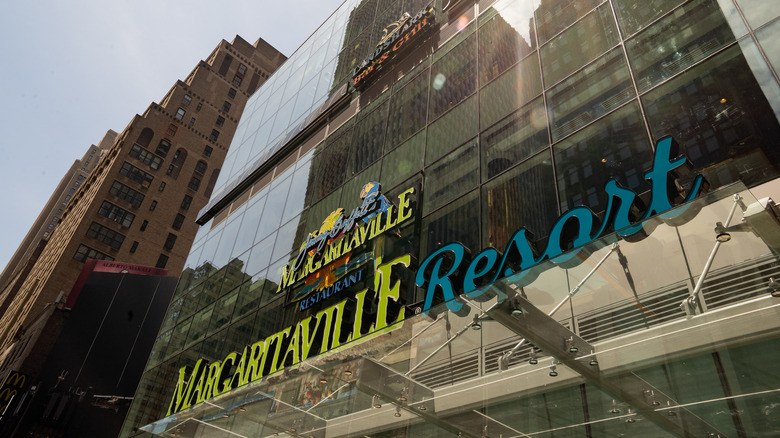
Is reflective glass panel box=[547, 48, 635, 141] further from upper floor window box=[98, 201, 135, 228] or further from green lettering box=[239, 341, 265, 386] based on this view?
upper floor window box=[98, 201, 135, 228]

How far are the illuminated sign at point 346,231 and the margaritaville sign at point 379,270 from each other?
37mm

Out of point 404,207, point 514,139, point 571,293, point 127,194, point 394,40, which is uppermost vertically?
point 127,194

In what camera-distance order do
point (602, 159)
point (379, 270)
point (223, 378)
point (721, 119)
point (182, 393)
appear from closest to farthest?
1. point (721, 119)
2. point (602, 159)
3. point (379, 270)
4. point (223, 378)
5. point (182, 393)

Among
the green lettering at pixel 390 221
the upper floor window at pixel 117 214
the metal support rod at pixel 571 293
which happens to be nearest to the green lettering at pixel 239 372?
the green lettering at pixel 390 221

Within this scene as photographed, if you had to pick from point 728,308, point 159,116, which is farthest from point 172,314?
point 159,116

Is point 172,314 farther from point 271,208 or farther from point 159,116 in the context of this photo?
point 159,116

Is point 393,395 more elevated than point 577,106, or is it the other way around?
point 577,106

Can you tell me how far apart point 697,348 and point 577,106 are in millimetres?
8400

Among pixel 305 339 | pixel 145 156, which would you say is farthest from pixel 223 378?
pixel 145 156

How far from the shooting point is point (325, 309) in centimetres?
1848

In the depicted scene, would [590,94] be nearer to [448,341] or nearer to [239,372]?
[448,341]

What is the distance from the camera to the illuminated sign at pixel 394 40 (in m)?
23.6

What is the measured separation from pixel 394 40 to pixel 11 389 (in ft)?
150

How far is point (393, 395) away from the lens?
1002cm
